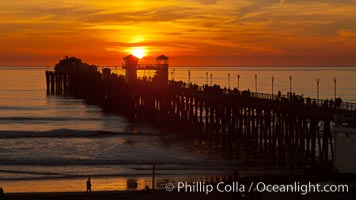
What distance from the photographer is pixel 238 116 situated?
135ft

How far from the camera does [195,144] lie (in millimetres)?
43812

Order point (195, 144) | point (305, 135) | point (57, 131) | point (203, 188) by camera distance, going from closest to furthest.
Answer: point (203, 188)
point (305, 135)
point (195, 144)
point (57, 131)

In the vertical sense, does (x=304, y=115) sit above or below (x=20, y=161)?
above

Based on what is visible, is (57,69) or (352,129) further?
(57,69)

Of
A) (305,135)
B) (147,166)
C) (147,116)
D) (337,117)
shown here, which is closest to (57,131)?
(147,116)

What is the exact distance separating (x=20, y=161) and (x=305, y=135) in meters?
16.1

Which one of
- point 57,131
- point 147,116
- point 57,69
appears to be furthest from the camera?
point 57,69

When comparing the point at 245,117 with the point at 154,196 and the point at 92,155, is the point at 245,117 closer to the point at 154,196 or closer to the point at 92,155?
the point at 92,155

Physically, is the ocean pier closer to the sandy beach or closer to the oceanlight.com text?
the oceanlight.com text

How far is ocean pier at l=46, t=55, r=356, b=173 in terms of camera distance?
1264 inches

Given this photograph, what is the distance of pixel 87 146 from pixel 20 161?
9530mm

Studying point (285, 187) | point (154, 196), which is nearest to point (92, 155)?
point (154, 196)

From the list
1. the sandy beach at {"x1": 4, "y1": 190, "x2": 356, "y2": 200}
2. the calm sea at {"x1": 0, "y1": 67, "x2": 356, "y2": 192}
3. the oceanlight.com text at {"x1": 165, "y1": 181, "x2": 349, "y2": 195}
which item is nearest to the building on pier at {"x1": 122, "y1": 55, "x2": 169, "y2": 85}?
the calm sea at {"x1": 0, "y1": 67, "x2": 356, "y2": 192}

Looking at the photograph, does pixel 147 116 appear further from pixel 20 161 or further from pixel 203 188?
pixel 203 188
